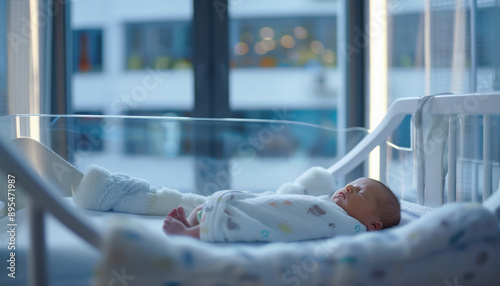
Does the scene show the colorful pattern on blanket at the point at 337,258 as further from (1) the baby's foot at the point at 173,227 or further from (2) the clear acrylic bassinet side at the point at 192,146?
(2) the clear acrylic bassinet side at the point at 192,146

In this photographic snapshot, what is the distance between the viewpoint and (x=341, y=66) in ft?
8.77

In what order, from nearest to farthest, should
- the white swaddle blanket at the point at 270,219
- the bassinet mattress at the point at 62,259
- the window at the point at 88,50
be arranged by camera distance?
1. the bassinet mattress at the point at 62,259
2. the white swaddle blanket at the point at 270,219
3. the window at the point at 88,50

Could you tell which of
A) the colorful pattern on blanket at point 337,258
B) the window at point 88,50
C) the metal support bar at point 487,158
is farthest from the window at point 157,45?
the colorful pattern on blanket at point 337,258

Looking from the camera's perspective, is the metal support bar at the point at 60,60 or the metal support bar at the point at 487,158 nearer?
the metal support bar at the point at 487,158

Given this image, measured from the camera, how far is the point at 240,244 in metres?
0.92

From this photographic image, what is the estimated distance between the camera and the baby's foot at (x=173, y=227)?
98 cm

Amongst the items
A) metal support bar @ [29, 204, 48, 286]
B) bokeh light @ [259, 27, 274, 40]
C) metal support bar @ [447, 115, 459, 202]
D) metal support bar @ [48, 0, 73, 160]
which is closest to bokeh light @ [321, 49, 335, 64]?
bokeh light @ [259, 27, 274, 40]

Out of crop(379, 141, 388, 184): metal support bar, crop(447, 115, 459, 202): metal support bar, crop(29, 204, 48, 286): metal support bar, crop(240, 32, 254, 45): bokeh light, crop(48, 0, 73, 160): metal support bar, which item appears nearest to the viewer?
crop(29, 204, 48, 286): metal support bar

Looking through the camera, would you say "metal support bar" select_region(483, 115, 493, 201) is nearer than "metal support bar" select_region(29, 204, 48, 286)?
No

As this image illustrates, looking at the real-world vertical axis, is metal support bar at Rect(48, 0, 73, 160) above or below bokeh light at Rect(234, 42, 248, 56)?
below

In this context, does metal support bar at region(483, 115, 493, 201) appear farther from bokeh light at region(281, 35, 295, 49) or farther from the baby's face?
bokeh light at region(281, 35, 295, 49)

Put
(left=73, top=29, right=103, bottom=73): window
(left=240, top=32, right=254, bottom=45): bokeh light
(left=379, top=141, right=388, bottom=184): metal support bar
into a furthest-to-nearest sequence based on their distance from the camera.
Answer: (left=240, top=32, right=254, bottom=45): bokeh light
(left=73, top=29, right=103, bottom=73): window
(left=379, top=141, right=388, bottom=184): metal support bar

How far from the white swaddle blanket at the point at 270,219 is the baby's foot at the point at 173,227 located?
63 millimetres

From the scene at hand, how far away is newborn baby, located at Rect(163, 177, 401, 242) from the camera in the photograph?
926mm
